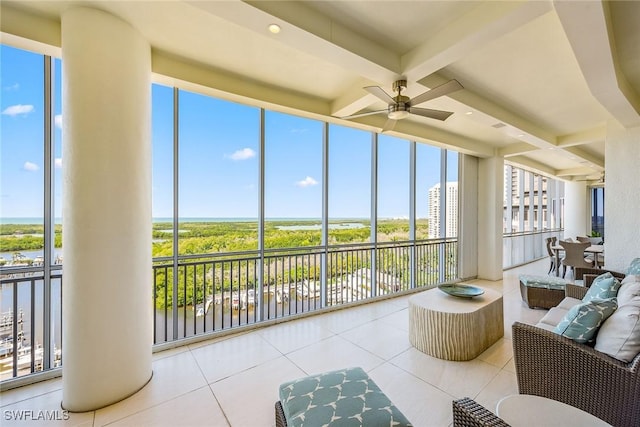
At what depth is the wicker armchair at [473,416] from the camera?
3.81 feet

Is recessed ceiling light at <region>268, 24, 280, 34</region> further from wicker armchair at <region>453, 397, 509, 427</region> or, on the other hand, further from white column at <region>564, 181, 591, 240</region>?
white column at <region>564, 181, 591, 240</region>

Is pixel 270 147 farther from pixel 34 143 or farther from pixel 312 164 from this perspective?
pixel 34 143

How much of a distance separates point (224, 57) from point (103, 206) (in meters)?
1.70

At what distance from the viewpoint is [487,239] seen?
6.00 meters

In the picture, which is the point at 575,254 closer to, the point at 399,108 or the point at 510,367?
the point at 510,367

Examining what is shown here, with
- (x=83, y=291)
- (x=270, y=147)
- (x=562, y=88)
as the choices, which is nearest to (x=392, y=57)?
(x=270, y=147)

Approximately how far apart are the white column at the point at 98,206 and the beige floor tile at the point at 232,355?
640mm

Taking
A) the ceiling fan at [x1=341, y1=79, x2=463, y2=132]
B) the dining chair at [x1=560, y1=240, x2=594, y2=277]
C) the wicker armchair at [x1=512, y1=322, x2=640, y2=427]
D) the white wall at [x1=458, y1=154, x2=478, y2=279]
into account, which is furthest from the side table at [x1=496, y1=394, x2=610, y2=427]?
the dining chair at [x1=560, y1=240, x2=594, y2=277]

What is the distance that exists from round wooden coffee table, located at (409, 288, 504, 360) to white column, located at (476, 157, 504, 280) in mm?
3228

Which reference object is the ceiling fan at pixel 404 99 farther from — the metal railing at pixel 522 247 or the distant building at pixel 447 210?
the metal railing at pixel 522 247

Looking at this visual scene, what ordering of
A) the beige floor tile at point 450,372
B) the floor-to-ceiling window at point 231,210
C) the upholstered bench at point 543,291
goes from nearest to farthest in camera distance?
the beige floor tile at point 450,372 < the floor-to-ceiling window at point 231,210 < the upholstered bench at point 543,291

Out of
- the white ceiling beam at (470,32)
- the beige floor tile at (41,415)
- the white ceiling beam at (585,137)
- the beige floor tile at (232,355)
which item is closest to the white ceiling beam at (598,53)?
the white ceiling beam at (470,32)

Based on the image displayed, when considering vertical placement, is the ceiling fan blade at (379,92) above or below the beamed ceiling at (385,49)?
below

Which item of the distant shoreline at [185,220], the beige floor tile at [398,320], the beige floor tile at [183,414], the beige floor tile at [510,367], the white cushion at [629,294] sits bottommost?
the beige floor tile at [398,320]
